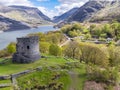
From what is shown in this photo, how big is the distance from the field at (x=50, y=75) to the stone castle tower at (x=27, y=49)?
1.47 metres

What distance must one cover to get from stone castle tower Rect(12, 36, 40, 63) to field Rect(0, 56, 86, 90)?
1.47 meters

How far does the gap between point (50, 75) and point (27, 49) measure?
33.4 feet

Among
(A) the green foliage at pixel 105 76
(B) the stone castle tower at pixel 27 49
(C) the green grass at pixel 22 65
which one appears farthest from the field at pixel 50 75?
(A) the green foliage at pixel 105 76

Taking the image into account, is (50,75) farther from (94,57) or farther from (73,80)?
(94,57)

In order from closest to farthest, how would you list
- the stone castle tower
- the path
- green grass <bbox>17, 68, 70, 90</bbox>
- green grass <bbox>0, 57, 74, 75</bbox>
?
green grass <bbox>17, 68, 70, 90</bbox> → the path → green grass <bbox>0, 57, 74, 75</bbox> → the stone castle tower

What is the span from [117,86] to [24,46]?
768 inches

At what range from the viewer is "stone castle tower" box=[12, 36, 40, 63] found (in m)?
52.8

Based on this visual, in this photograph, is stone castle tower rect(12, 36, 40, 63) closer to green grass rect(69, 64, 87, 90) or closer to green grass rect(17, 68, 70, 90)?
green grass rect(17, 68, 70, 90)

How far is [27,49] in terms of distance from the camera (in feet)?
175

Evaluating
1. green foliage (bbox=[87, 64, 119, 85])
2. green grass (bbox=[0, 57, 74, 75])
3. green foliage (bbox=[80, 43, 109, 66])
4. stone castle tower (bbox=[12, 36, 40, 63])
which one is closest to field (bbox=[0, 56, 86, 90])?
green grass (bbox=[0, 57, 74, 75])

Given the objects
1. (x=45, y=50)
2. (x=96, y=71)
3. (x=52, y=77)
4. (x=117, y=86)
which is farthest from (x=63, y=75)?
(x=45, y=50)

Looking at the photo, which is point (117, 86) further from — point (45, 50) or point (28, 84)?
point (45, 50)

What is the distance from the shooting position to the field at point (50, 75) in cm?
4247

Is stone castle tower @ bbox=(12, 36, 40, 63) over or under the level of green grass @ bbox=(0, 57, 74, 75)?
over
